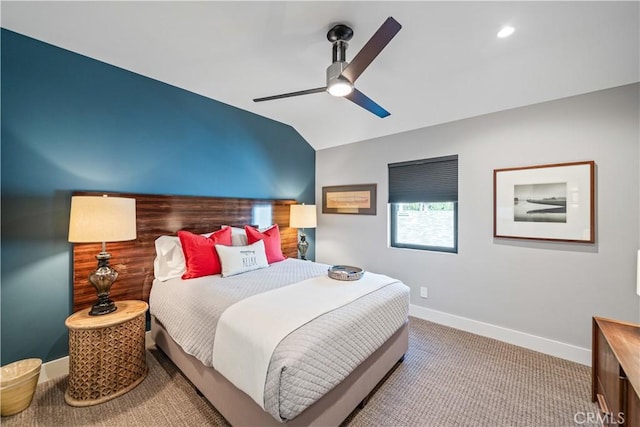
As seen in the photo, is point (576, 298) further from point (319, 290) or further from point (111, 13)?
point (111, 13)

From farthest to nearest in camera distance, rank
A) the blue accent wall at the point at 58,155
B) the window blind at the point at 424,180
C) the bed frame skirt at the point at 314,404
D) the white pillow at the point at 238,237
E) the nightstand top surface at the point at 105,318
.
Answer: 1. the window blind at the point at 424,180
2. the white pillow at the point at 238,237
3. the blue accent wall at the point at 58,155
4. the nightstand top surface at the point at 105,318
5. the bed frame skirt at the point at 314,404

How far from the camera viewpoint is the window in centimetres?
318

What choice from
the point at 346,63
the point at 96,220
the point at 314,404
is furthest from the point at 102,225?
the point at 346,63

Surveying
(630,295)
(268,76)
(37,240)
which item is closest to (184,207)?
(37,240)

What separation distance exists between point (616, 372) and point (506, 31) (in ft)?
7.52

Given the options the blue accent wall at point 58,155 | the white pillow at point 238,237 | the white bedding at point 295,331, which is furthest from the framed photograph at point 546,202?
the blue accent wall at point 58,155

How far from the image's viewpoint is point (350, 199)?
4.10 meters

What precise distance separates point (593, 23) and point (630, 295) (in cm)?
219

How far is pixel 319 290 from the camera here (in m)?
2.06

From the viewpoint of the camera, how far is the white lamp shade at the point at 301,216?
3.84m

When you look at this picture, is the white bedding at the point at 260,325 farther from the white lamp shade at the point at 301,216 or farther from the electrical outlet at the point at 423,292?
the white lamp shade at the point at 301,216

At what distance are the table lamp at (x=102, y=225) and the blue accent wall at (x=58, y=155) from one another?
17.7 inches

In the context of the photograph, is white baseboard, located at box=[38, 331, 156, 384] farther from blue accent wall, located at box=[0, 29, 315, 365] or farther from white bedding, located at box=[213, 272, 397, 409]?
white bedding, located at box=[213, 272, 397, 409]

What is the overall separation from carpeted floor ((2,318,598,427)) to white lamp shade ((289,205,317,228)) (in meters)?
2.13
